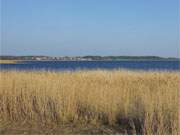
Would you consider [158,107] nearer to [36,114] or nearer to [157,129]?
[157,129]

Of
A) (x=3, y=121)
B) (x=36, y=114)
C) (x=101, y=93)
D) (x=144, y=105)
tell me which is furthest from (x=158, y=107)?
(x=3, y=121)

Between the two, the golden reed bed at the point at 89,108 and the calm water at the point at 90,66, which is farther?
the calm water at the point at 90,66

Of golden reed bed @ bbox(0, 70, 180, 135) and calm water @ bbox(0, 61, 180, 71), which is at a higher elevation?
golden reed bed @ bbox(0, 70, 180, 135)

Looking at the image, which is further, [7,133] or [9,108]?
[9,108]

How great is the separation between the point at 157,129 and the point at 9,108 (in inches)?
125

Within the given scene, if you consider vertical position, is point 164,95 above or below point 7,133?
above

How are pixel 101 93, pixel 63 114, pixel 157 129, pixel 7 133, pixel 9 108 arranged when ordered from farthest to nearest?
pixel 101 93 → pixel 9 108 → pixel 63 114 → pixel 7 133 → pixel 157 129

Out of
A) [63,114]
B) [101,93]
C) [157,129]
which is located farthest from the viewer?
[101,93]

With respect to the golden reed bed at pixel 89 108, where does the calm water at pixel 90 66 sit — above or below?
below

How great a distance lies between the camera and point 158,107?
22.0ft

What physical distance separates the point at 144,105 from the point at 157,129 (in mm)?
1569

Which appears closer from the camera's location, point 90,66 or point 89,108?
point 89,108

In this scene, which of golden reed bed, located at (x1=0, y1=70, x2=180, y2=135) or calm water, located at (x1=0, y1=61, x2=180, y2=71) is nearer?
golden reed bed, located at (x1=0, y1=70, x2=180, y2=135)

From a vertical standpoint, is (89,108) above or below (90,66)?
above
